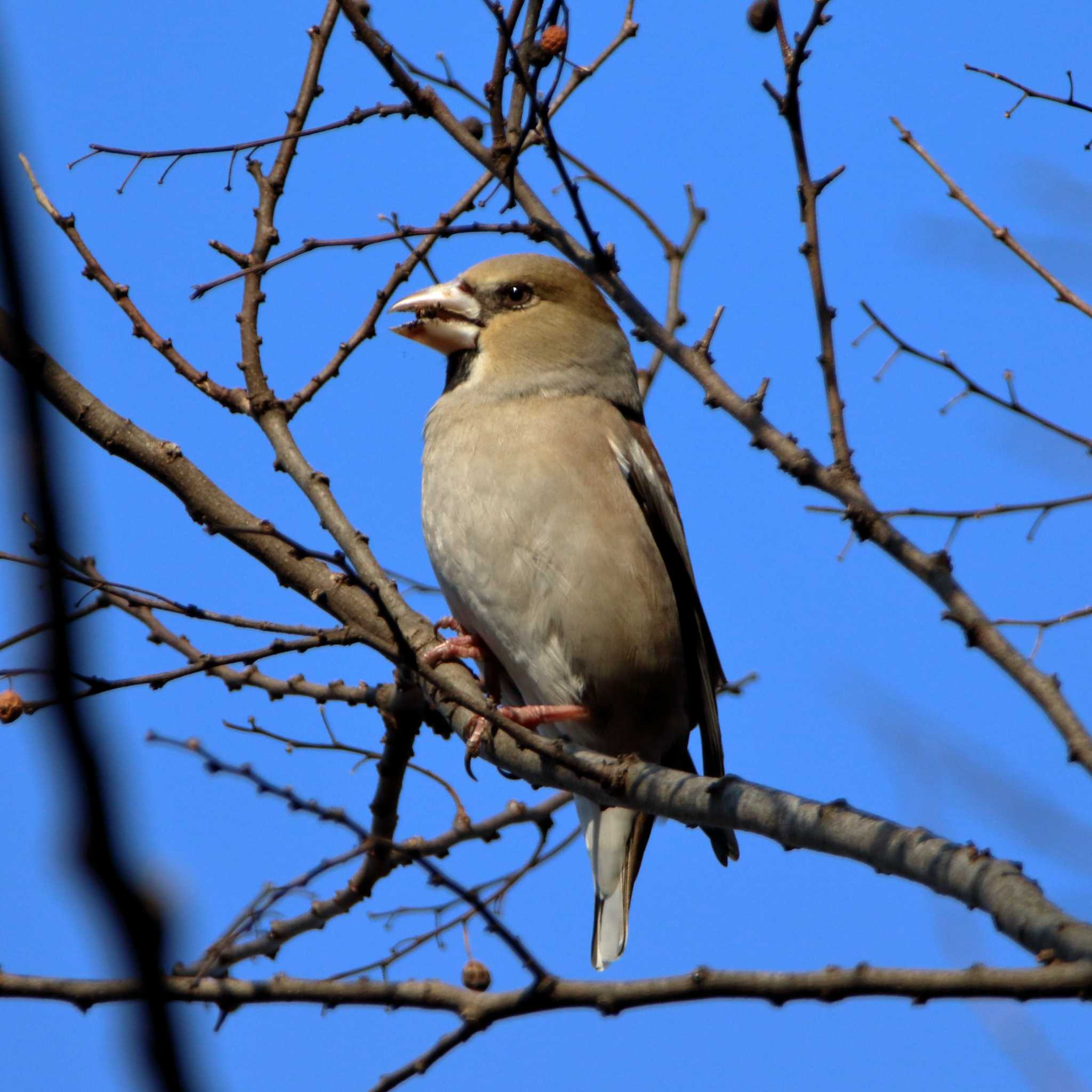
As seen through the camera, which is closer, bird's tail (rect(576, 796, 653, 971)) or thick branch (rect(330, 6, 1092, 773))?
thick branch (rect(330, 6, 1092, 773))

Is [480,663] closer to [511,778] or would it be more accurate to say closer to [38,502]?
[511,778]

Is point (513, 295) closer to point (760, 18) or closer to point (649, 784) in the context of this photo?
point (760, 18)

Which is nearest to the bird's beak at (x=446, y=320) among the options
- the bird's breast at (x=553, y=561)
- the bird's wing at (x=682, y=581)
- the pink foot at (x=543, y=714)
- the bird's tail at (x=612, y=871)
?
the bird's breast at (x=553, y=561)

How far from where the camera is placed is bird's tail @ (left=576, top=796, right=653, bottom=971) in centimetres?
499

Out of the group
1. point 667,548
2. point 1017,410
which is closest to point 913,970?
point 1017,410

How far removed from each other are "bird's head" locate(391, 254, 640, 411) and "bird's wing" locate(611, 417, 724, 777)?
31 centimetres

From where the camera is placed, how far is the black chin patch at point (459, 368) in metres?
5.22

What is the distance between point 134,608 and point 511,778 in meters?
1.34

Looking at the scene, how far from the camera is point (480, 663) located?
489cm

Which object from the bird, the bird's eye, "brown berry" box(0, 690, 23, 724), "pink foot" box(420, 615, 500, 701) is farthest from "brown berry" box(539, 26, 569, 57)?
"brown berry" box(0, 690, 23, 724)

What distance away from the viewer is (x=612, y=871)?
5000mm

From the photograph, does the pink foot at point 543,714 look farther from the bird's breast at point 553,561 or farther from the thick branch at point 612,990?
the thick branch at point 612,990

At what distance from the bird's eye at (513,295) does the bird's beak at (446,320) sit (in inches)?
4.5

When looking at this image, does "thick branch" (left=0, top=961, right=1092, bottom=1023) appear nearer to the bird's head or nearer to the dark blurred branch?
the dark blurred branch
